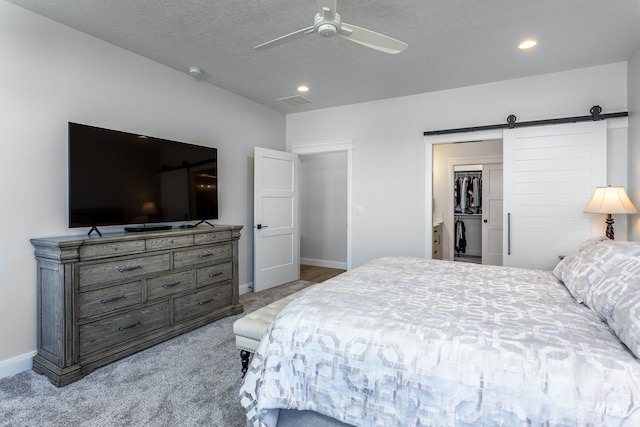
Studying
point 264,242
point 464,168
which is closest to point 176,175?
point 264,242

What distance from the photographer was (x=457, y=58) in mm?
3180

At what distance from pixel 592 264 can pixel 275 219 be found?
3.62m

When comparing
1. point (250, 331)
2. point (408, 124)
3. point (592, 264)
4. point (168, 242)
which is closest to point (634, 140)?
point (592, 264)

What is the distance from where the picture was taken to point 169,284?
295 cm

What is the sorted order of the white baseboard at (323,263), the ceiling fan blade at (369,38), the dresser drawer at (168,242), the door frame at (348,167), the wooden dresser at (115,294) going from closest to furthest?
the ceiling fan blade at (369,38)
the wooden dresser at (115,294)
the dresser drawer at (168,242)
the door frame at (348,167)
the white baseboard at (323,263)

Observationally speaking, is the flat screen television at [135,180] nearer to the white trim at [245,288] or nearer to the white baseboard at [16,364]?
the white baseboard at [16,364]

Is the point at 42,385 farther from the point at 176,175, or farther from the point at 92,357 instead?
the point at 176,175

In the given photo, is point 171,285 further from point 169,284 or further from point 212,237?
point 212,237

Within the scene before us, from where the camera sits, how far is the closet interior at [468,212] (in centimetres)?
686

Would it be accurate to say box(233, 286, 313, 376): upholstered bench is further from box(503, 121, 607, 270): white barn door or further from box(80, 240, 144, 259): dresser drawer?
box(503, 121, 607, 270): white barn door

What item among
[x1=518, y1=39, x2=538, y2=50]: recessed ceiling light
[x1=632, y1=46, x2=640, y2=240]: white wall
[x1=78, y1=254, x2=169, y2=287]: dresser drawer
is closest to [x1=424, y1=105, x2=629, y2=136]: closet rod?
[x1=632, y1=46, x2=640, y2=240]: white wall

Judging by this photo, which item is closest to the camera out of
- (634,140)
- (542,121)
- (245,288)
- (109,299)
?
(109,299)

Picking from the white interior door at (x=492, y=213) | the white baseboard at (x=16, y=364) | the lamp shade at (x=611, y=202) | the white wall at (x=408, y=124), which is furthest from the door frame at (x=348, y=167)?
the white baseboard at (x=16, y=364)

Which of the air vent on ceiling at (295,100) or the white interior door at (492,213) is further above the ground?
the air vent on ceiling at (295,100)
